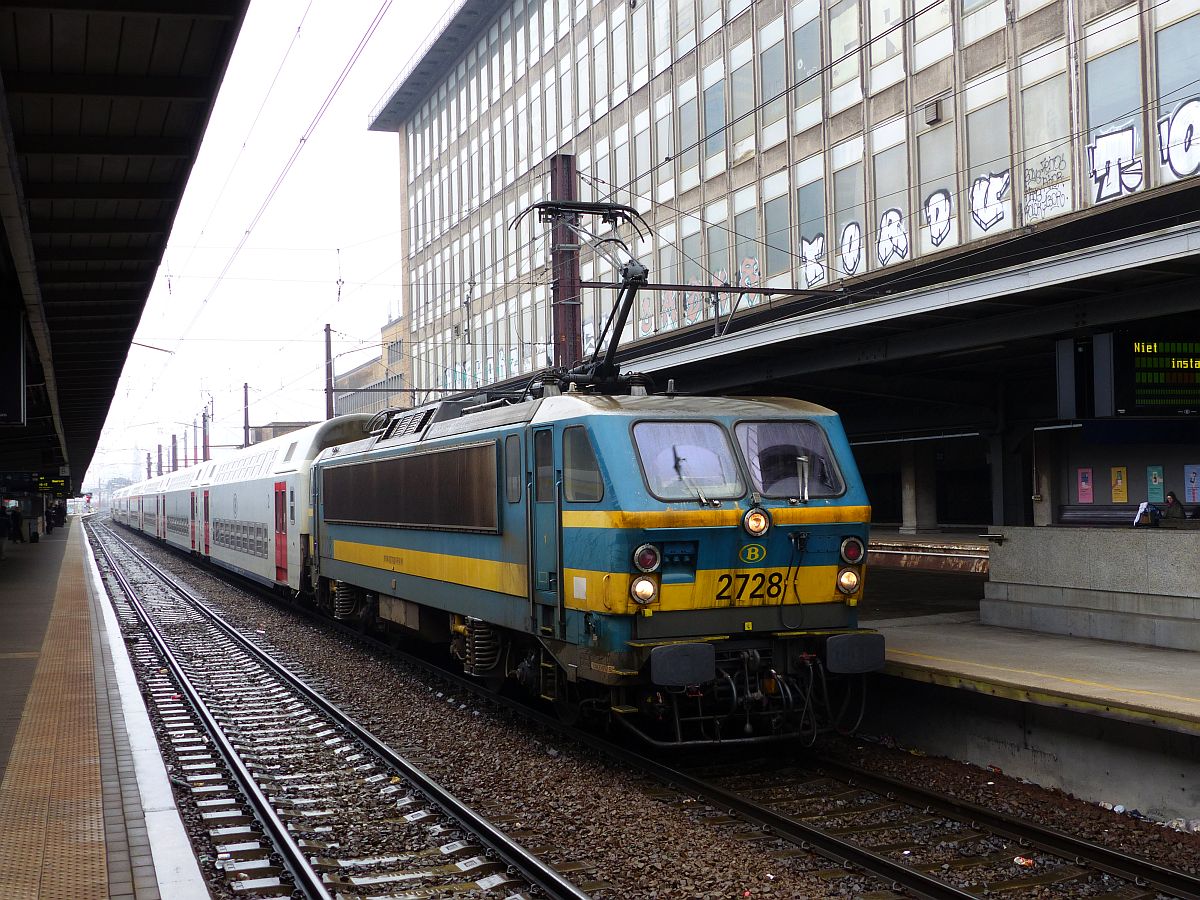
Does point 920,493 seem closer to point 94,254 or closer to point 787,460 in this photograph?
point 787,460

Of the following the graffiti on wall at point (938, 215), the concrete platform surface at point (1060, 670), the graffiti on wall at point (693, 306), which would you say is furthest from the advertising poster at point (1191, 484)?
the graffiti on wall at point (693, 306)

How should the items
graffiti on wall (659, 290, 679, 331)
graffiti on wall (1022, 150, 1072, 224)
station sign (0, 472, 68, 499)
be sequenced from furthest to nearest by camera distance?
station sign (0, 472, 68, 499) < graffiti on wall (659, 290, 679, 331) < graffiti on wall (1022, 150, 1072, 224)

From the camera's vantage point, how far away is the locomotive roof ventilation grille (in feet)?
44.0

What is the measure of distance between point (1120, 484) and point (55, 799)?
2393 cm

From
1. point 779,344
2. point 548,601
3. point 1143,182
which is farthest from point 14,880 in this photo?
point 1143,182

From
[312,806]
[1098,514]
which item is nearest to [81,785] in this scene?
[312,806]

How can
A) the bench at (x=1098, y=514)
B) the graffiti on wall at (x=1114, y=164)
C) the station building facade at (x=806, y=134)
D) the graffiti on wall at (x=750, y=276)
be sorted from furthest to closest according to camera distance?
the graffiti on wall at (x=750, y=276)
the bench at (x=1098, y=514)
the station building facade at (x=806, y=134)
the graffiti on wall at (x=1114, y=164)

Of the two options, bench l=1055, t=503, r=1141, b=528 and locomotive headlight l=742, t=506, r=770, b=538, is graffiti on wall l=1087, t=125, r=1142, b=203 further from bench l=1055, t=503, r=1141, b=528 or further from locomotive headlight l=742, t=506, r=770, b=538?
locomotive headlight l=742, t=506, r=770, b=538

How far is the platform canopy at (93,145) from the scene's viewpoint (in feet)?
23.7

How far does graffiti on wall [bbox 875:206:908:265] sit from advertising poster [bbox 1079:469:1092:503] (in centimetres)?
666

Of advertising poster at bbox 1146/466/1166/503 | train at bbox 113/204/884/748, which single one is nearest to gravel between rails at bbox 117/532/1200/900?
train at bbox 113/204/884/748

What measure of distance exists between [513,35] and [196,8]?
1679 inches

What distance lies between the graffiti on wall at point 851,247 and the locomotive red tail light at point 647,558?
2049 cm

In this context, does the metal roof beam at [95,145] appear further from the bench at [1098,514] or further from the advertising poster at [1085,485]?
the advertising poster at [1085,485]
